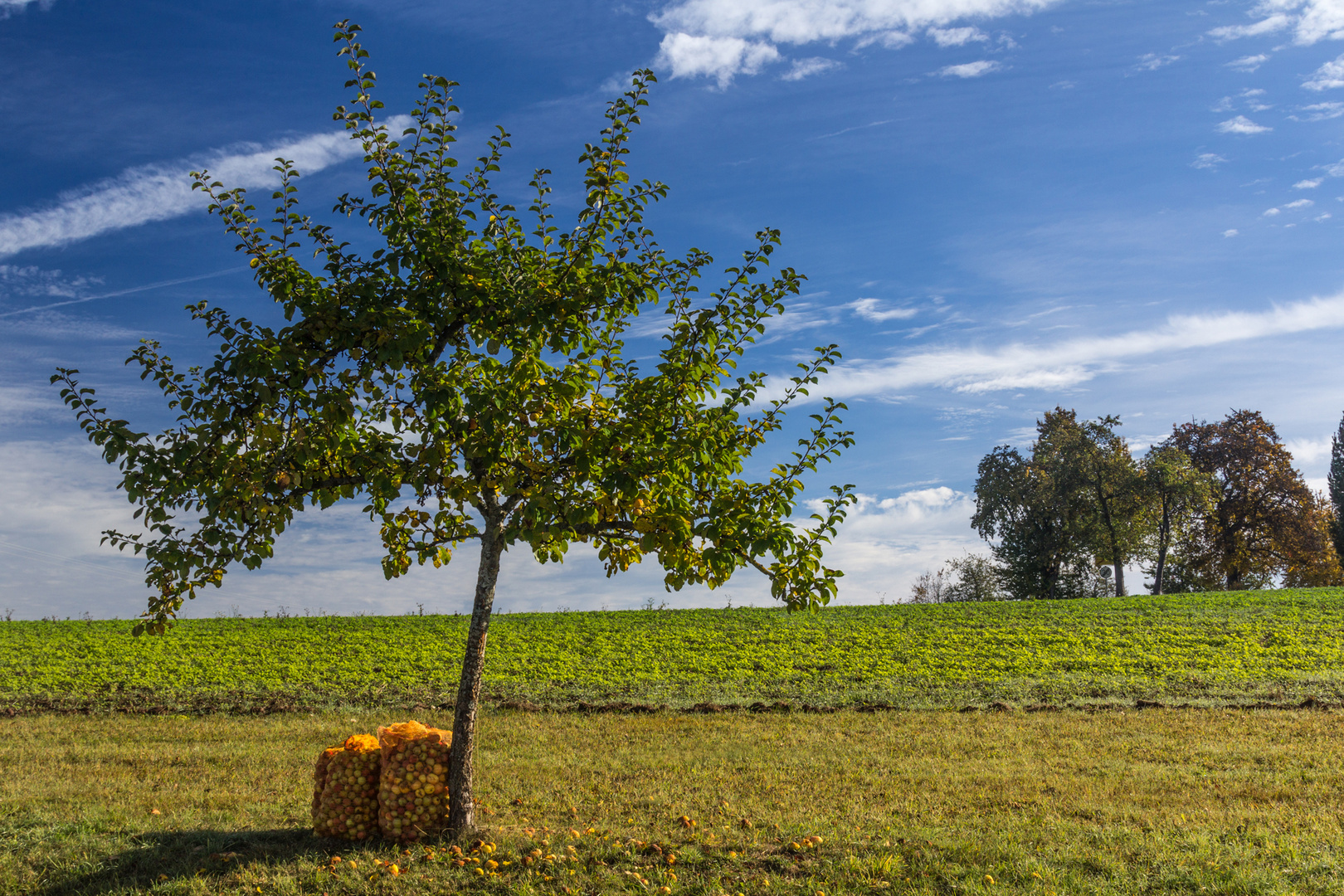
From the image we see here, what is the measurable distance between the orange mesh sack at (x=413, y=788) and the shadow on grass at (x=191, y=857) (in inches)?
15.8

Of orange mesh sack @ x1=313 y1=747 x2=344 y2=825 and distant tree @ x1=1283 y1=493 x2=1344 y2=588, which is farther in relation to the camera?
distant tree @ x1=1283 y1=493 x2=1344 y2=588

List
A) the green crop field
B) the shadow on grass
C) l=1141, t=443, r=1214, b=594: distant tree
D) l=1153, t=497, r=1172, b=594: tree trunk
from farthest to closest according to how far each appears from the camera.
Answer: l=1153, t=497, r=1172, b=594: tree trunk
l=1141, t=443, r=1214, b=594: distant tree
the green crop field
the shadow on grass

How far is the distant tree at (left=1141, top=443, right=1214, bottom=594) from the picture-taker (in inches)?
1500

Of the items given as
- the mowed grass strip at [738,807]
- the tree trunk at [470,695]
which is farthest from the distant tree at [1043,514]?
the tree trunk at [470,695]

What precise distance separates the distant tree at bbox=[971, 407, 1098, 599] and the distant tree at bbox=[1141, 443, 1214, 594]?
2.90m

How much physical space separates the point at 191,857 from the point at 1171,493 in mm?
41650

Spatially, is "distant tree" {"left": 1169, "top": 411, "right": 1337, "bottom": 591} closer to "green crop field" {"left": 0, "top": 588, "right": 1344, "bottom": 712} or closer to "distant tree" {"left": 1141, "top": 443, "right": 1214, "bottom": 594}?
"distant tree" {"left": 1141, "top": 443, "right": 1214, "bottom": 594}

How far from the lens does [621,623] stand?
87.6ft

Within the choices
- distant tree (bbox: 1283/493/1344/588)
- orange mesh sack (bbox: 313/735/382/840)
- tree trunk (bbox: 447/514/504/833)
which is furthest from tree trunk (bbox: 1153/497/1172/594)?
orange mesh sack (bbox: 313/735/382/840)

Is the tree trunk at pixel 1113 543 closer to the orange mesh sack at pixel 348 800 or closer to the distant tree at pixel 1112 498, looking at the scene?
the distant tree at pixel 1112 498

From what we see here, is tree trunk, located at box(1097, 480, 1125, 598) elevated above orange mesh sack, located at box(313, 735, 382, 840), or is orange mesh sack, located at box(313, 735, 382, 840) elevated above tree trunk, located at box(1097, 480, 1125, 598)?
tree trunk, located at box(1097, 480, 1125, 598)

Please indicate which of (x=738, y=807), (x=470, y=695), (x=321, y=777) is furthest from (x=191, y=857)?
(x=738, y=807)

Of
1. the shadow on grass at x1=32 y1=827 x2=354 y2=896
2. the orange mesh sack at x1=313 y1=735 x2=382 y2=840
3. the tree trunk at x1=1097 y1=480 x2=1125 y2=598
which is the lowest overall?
the shadow on grass at x1=32 y1=827 x2=354 y2=896

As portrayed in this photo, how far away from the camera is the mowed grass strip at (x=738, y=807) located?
7.41 m
